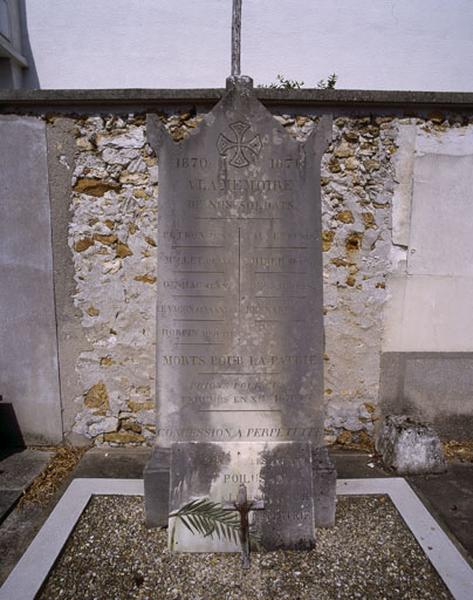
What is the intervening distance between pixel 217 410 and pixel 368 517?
1.13 m

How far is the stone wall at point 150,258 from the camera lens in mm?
3088

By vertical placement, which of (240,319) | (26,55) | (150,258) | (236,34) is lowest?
(240,319)

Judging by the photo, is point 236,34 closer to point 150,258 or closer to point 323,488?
point 150,258

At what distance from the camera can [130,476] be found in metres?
2.89

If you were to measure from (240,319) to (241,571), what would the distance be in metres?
1.28

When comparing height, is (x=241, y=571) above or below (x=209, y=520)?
below

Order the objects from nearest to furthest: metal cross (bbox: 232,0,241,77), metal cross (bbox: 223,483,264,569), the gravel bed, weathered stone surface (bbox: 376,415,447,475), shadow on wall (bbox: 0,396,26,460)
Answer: the gravel bed
metal cross (bbox: 223,483,264,569)
metal cross (bbox: 232,0,241,77)
weathered stone surface (bbox: 376,415,447,475)
shadow on wall (bbox: 0,396,26,460)

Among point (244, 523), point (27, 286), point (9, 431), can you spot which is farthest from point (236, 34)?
point (9, 431)

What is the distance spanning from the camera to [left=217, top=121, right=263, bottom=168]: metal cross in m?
2.10

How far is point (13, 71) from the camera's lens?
243 inches

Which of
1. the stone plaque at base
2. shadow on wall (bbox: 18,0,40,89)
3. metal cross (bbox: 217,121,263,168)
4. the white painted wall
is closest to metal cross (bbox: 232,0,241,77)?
metal cross (bbox: 217,121,263,168)

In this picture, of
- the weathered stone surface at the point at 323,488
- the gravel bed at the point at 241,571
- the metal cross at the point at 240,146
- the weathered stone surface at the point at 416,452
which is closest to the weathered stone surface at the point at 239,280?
the metal cross at the point at 240,146

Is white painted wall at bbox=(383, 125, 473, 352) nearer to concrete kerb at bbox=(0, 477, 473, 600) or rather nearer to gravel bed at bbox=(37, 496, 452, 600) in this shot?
concrete kerb at bbox=(0, 477, 473, 600)

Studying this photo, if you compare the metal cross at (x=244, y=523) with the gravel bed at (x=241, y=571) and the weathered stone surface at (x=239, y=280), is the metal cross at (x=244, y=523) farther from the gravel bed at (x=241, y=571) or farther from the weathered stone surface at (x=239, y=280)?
the weathered stone surface at (x=239, y=280)
